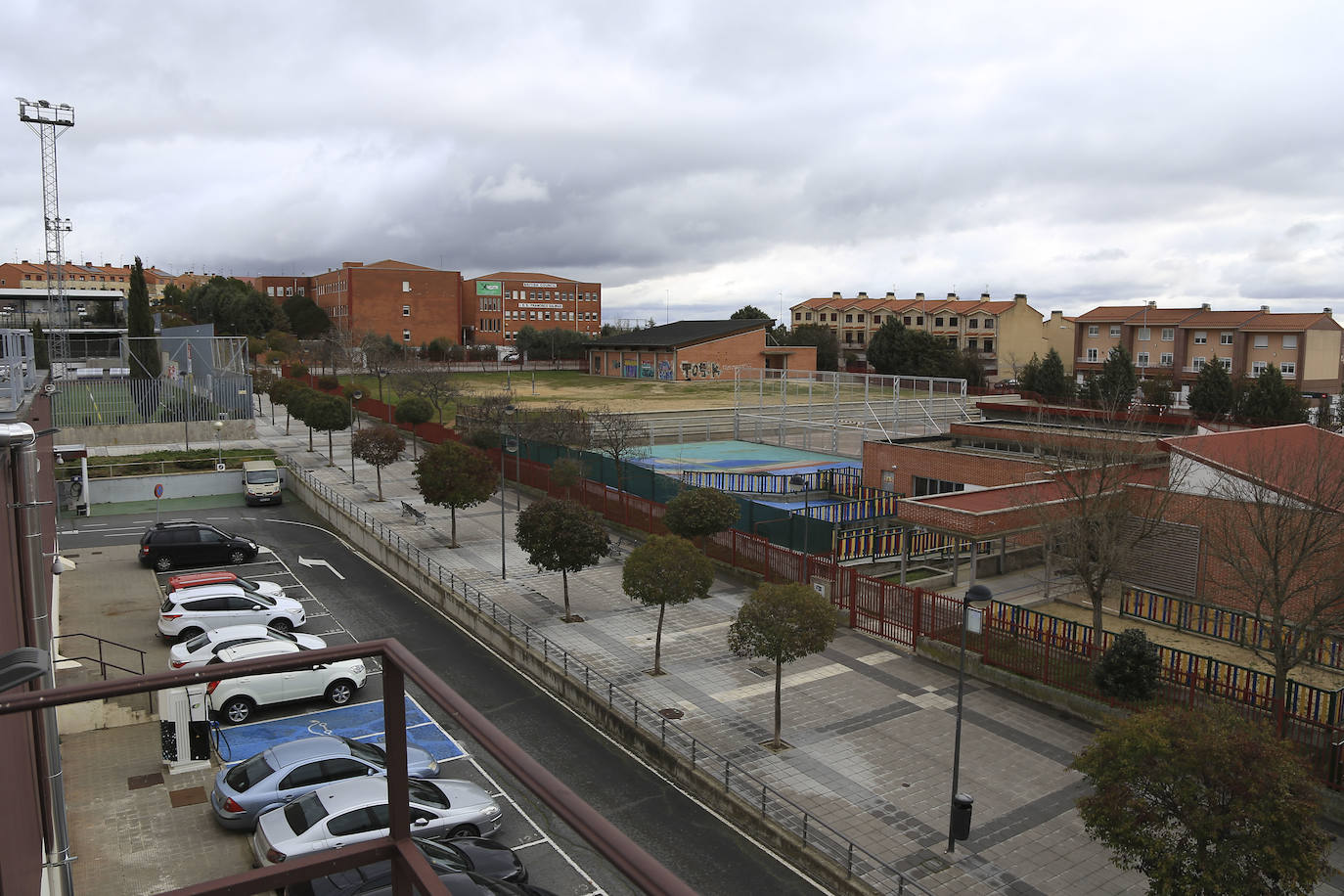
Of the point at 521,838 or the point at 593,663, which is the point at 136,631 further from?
the point at 521,838

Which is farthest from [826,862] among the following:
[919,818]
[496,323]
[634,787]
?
[496,323]

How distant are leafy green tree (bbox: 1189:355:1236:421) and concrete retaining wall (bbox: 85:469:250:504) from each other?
44.7m

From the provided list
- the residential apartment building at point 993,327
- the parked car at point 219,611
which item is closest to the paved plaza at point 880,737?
the parked car at point 219,611

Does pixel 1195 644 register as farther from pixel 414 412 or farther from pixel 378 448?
pixel 414 412

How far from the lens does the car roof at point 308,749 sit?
1241 cm

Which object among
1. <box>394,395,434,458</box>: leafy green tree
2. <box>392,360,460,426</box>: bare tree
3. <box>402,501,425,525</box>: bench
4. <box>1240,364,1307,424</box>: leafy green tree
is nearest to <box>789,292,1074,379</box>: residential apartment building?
<box>1240,364,1307,424</box>: leafy green tree

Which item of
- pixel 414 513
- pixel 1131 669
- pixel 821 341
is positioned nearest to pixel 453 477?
pixel 414 513

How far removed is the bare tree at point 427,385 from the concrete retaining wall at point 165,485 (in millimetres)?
12717

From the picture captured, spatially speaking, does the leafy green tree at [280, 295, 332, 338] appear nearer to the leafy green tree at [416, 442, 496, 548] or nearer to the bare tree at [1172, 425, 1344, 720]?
the leafy green tree at [416, 442, 496, 548]

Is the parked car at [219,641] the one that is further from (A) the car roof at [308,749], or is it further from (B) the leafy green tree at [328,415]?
(B) the leafy green tree at [328,415]

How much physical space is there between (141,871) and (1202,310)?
72.0 m

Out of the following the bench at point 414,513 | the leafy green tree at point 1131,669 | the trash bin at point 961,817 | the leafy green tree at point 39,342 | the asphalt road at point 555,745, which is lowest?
the asphalt road at point 555,745

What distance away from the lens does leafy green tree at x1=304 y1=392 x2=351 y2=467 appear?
38750 mm

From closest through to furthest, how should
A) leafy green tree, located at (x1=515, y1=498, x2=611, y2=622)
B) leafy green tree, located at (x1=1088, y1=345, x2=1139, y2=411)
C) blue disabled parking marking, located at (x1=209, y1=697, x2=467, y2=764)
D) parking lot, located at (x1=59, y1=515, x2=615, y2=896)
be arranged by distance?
parking lot, located at (x1=59, y1=515, x2=615, y2=896) < blue disabled parking marking, located at (x1=209, y1=697, x2=467, y2=764) < leafy green tree, located at (x1=515, y1=498, x2=611, y2=622) < leafy green tree, located at (x1=1088, y1=345, x2=1139, y2=411)
